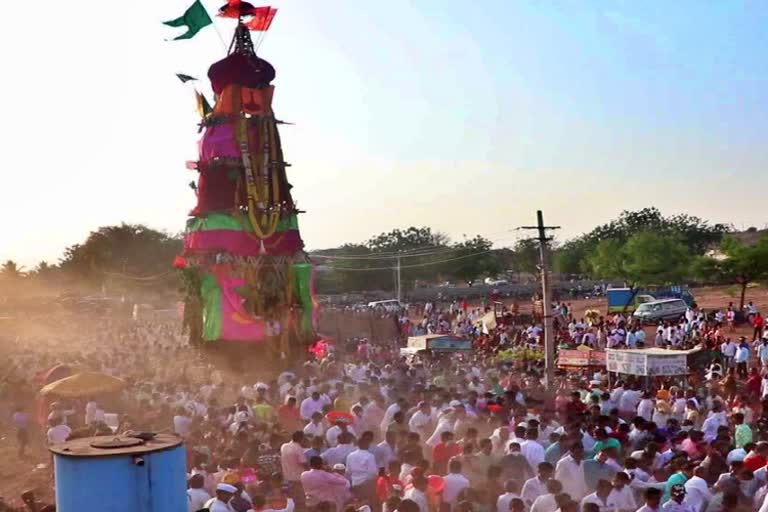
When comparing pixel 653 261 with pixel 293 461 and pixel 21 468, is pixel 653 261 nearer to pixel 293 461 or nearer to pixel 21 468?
pixel 21 468

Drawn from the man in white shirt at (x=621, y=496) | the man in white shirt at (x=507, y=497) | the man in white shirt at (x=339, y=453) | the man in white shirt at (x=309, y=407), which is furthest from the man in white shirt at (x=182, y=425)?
the man in white shirt at (x=621, y=496)

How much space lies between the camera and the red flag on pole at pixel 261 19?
27297 mm

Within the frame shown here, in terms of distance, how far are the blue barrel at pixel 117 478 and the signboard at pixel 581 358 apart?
1598cm

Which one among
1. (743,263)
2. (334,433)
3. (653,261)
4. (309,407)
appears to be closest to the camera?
(334,433)

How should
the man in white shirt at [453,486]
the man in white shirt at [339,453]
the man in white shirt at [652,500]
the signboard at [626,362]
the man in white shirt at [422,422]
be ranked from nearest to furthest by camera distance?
the man in white shirt at [652,500]
the man in white shirt at [453,486]
the man in white shirt at [339,453]
the man in white shirt at [422,422]
the signboard at [626,362]

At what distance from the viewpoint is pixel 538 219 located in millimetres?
19266

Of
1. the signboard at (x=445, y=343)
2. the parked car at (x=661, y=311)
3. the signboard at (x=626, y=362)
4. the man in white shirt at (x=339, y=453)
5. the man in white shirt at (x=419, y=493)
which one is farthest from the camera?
the parked car at (x=661, y=311)

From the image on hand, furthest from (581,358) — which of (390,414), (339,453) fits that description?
(339,453)

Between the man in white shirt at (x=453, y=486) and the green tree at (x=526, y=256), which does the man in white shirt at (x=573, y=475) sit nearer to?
the man in white shirt at (x=453, y=486)

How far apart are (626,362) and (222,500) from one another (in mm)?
11685

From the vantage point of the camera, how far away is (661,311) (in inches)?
1358

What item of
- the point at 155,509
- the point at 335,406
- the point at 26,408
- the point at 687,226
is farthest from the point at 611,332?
the point at 687,226

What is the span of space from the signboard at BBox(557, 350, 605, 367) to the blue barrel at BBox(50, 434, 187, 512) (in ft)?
52.4

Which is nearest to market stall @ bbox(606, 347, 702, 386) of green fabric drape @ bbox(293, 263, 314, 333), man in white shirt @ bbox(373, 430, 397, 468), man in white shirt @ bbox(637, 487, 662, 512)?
man in white shirt @ bbox(373, 430, 397, 468)
